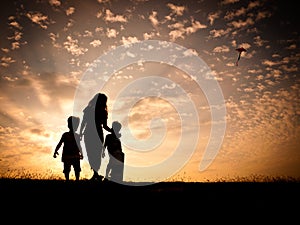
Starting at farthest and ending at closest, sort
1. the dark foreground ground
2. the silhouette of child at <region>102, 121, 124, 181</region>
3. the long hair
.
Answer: the long hair, the silhouette of child at <region>102, 121, 124, 181</region>, the dark foreground ground

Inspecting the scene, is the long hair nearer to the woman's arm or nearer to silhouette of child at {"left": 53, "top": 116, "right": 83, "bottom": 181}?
the woman's arm

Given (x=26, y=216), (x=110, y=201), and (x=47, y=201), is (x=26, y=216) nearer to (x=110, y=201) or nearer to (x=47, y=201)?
(x=47, y=201)

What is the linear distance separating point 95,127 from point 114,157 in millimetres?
1129

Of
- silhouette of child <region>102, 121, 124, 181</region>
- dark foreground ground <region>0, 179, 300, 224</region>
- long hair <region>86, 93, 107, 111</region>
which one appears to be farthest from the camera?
long hair <region>86, 93, 107, 111</region>

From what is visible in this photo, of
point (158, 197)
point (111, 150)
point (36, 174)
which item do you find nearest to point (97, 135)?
point (111, 150)

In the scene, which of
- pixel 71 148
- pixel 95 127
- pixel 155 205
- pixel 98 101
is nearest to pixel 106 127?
pixel 95 127

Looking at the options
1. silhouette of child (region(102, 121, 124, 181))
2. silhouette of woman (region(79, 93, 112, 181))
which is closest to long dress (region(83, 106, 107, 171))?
silhouette of woman (region(79, 93, 112, 181))

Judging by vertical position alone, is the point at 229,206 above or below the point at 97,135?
below

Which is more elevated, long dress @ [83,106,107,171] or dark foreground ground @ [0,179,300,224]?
long dress @ [83,106,107,171]

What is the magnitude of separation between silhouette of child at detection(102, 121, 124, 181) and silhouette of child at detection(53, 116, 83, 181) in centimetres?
98

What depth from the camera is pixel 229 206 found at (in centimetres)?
414

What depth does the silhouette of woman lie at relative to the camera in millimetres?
8266

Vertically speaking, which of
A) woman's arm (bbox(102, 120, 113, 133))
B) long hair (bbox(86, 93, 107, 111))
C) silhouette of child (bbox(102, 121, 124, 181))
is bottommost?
silhouette of child (bbox(102, 121, 124, 181))

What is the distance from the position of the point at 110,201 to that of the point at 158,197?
2.97ft
